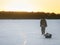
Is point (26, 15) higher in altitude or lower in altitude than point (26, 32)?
higher

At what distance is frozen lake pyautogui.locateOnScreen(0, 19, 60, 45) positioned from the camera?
1.08 meters

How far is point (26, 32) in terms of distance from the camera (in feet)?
3.73

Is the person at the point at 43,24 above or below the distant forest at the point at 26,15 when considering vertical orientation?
below

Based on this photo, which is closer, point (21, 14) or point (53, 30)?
point (21, 14)

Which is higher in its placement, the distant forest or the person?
the distant forest

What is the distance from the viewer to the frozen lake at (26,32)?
1.08m

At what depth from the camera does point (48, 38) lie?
43.8 inches

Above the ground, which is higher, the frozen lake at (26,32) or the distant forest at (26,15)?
the distant forest at (26,15)

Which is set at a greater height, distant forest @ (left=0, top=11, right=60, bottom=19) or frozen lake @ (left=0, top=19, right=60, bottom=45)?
distant forest @ (left=0, top=11, right=60, bottom=19)

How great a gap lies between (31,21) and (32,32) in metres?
0.08

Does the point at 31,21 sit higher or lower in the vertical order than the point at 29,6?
lower

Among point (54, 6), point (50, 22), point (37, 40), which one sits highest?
point (54, 6)

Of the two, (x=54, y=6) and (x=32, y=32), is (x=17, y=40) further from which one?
(x=54, y=6)

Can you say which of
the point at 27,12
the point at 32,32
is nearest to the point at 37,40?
the point at 32,32
